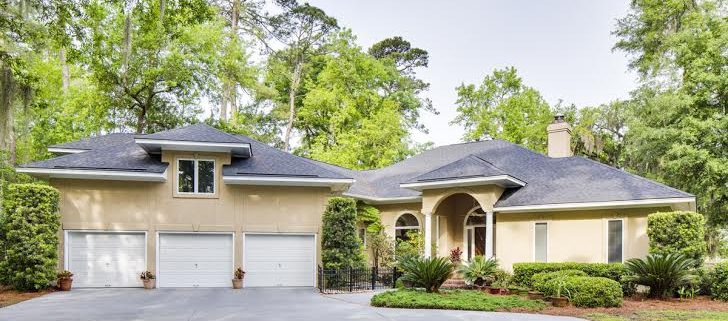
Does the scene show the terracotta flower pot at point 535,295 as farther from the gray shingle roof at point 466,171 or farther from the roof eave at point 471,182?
the gray shingle roof at point 466,171

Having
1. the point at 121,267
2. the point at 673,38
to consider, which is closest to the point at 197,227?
the point at 121,267

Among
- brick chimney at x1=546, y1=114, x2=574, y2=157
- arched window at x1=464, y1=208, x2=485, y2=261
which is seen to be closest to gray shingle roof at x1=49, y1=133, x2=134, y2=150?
arched window at x1=464, y1=208, x2=485, y2=261

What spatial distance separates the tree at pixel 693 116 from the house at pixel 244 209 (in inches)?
238

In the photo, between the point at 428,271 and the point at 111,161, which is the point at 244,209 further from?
the point at 428,271

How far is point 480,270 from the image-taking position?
1666 centimetres

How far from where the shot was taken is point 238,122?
1357 inches

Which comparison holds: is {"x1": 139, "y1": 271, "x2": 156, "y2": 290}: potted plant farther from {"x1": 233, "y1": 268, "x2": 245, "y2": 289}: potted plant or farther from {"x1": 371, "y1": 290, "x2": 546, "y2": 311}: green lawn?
{"x1": 371, "y1": 290, "x2": 546, "y2": 311}: green lawn

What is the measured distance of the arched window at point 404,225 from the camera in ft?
72.0

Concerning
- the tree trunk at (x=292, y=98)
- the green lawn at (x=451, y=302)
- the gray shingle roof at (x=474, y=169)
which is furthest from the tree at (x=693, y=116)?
the tree trunk at (x=292, y=98)

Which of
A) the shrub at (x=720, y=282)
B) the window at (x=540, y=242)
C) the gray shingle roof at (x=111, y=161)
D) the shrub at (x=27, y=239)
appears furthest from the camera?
the window at (x=540, y=242)

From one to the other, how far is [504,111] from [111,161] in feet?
83.9

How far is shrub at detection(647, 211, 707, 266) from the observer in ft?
46.2

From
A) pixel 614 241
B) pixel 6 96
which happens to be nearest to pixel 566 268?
pixel 614 241

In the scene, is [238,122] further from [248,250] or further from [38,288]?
[38,288]
